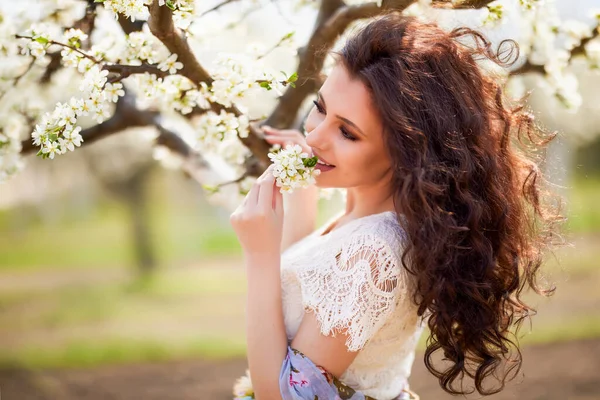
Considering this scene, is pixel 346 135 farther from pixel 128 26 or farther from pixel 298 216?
pixel 128 26

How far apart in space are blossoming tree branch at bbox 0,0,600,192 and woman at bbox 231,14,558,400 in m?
0.17

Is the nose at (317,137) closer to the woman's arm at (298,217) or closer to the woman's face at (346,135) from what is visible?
the woman's face at (346,135)

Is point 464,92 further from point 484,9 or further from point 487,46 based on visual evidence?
point 484,9

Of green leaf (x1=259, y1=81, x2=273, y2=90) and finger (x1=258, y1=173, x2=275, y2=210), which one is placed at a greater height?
green leaf (x1=259, y1=81, x2=273, y2=90)

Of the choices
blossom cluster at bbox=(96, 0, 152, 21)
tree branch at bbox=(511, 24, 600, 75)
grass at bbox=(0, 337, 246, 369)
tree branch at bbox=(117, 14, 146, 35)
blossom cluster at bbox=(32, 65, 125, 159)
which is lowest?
grass at bbox=(0, 337, 246, 369)

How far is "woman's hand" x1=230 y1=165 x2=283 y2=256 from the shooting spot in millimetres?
1637

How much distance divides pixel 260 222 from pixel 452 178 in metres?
0.52

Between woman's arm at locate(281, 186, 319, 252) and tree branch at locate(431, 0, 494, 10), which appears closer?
tree branch at locate(431, 0, 494, 10)

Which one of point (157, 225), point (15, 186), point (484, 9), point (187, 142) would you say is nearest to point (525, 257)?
point (484, 9)

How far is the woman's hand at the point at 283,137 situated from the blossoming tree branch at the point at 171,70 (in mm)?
39

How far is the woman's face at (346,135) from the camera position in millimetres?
1608

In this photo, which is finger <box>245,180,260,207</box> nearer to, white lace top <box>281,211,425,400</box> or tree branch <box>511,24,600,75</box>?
white lace top <box>281,211,425,400</box>

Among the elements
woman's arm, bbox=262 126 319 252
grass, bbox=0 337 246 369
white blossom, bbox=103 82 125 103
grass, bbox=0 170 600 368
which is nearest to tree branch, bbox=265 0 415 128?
woman's arm, bbox=262 126 319 252

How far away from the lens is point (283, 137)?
194cm
